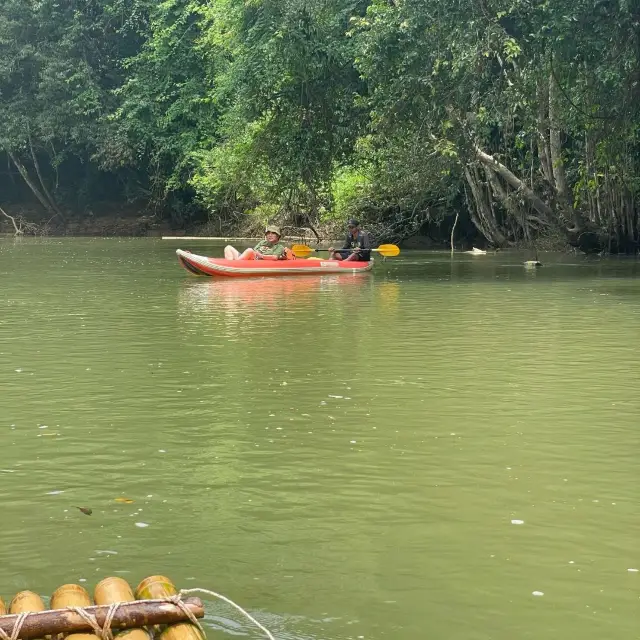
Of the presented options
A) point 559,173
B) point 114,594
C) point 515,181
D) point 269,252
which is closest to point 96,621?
point 114,594

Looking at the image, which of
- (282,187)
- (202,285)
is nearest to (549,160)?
(282,187)

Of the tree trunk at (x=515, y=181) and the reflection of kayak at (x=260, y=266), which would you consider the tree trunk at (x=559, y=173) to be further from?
the reflection of kayak at (x=260, y=266)

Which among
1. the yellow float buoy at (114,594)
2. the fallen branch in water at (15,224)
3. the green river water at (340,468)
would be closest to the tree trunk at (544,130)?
the green river water at (340,468)

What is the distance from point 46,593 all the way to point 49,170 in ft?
155

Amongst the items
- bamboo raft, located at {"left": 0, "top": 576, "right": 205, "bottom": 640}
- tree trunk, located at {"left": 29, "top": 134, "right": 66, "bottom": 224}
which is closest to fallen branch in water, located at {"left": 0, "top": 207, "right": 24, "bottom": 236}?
tree trunk, located at {"left": 29, "top": 134, "right": 66, "bottom": 224}

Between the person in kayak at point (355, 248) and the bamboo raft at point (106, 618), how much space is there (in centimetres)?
1880

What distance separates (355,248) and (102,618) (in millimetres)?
19400

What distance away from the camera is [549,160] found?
26.9 m

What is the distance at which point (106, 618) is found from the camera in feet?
11.9

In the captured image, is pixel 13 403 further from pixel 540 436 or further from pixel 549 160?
pixel 549 160

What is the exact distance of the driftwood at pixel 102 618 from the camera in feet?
11.8

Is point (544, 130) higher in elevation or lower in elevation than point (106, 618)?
higher

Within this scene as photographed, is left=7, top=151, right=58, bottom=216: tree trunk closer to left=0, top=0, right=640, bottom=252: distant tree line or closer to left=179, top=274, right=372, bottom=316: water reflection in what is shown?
left=0, top=0, right=640, bottom=252: distant tree line

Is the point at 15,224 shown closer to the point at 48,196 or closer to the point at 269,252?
→ the point at 48,196
